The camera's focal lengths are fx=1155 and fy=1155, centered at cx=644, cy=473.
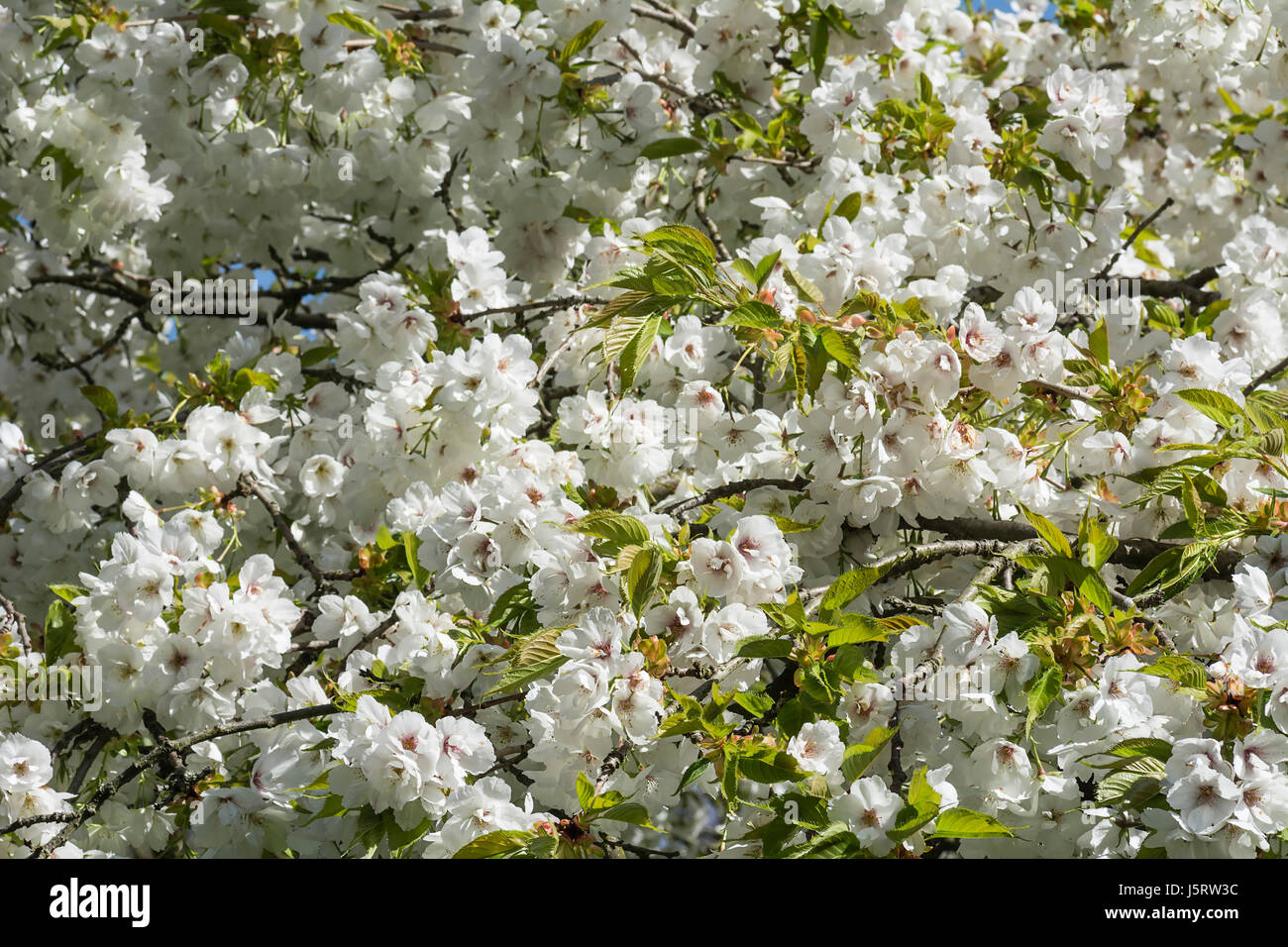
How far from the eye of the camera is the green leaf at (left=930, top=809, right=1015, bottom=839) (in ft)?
5.54

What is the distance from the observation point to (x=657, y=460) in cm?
250

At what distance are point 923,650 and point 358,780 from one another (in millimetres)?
993

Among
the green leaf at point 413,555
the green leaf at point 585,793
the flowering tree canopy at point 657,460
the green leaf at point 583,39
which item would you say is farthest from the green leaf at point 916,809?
the green leaf at point 583,39

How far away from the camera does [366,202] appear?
13.5 ft

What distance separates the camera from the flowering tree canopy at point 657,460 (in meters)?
1.84

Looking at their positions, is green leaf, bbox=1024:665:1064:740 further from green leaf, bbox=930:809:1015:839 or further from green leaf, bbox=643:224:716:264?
green leaf, bbox=643:224:716:264

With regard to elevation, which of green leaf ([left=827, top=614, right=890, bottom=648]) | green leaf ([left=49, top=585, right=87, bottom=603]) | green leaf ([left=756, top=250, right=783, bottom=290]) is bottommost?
green leaf ([left=49, top=585, right=87, bottom=603])
